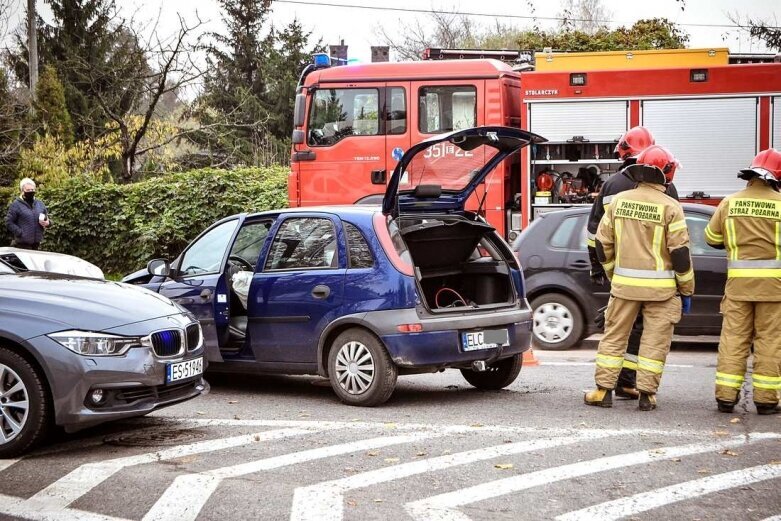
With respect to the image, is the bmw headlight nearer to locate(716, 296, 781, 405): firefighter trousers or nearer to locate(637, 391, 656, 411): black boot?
locate(637, 391, 656, 411): black boot

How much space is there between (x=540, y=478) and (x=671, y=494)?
0.69 m

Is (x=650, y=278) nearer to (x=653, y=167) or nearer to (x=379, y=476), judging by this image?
(x=653, y=167)

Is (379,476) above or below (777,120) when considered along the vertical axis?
below

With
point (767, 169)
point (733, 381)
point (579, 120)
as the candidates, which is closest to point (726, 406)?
point (733, 381)

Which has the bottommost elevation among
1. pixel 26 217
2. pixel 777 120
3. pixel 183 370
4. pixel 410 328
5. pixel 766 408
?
pixel 766 408

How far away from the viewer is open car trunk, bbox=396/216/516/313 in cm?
816

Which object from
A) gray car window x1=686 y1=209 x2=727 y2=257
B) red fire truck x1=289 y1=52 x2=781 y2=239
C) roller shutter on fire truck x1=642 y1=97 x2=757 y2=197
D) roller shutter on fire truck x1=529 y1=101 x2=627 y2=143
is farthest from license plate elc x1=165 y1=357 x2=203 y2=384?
roller shutter on fire truck x1=642 y1=97 x2=757 y2=197

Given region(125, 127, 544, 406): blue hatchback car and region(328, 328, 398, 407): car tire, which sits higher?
region(125, 127, 544, 406): blue hatchback car

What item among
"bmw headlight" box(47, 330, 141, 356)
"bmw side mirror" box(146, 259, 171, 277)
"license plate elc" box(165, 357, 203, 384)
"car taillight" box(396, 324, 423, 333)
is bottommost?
"license plate elc" box(165, 357, 203, 384)

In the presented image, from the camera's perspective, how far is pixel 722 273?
10.7 meters

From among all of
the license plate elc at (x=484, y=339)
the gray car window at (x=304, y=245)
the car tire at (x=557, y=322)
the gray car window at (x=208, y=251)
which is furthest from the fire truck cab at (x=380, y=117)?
the license plate elc at (x=484, y=339)

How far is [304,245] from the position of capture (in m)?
8.19

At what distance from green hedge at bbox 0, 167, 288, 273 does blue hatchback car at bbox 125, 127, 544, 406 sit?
10.5 meters

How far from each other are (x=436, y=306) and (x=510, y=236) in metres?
6.18
